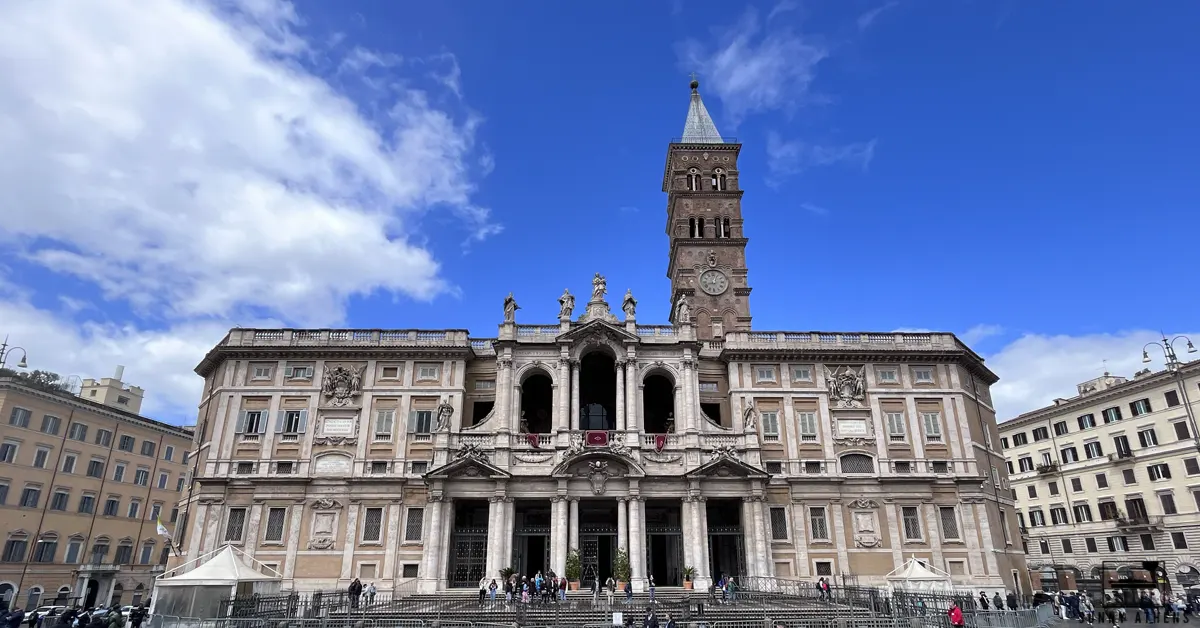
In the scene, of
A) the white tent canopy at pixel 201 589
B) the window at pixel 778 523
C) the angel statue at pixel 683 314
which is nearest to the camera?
the white tent canopy at pixel 201 589

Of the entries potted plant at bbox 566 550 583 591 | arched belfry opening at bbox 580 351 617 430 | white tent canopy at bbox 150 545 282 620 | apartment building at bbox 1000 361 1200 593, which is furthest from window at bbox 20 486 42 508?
apartment building at bbox 1000 361 1200 593

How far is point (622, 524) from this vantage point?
3847cm

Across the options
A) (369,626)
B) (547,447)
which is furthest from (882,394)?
(369,626)

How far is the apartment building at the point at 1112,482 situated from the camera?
50.3 m

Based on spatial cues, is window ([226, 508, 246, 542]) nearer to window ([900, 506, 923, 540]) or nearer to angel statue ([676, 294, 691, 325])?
angel statue ([676, 294, 691, 325])

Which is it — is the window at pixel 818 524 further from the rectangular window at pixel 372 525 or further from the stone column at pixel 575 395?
the rectangular window at pixel 372 525

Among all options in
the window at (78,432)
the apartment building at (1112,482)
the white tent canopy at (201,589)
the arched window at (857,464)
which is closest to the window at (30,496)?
the window at (78,432)

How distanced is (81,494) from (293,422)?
23660mm

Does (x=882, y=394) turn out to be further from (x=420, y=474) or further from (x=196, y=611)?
(x=196, y=611)

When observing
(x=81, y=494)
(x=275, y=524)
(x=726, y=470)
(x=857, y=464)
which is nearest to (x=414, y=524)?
(x=275, y=524)

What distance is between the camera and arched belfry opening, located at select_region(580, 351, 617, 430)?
45750mm

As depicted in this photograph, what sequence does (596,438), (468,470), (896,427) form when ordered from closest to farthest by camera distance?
(468,470)
(596,438)
(896,427)

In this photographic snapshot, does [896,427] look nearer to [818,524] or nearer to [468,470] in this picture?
[818,524]

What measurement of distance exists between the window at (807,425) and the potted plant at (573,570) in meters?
15.7
